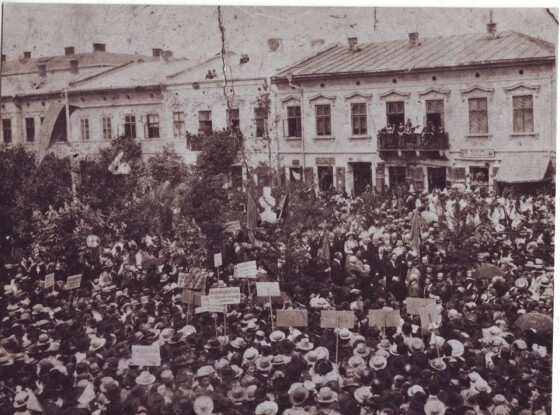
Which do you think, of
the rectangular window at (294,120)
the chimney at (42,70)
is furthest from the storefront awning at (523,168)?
the chimney at (42,70)

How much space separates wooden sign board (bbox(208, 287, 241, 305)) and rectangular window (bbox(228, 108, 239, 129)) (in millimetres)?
2112

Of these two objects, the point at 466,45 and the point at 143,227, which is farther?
the point at 143,227

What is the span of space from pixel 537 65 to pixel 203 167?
4266mm

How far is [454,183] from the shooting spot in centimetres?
823

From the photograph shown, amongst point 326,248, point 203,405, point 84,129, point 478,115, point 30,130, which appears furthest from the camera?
point 84,129

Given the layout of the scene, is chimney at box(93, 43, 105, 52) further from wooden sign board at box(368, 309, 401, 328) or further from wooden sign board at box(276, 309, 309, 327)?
wooden sign board at box(368, 309, 401, 328)

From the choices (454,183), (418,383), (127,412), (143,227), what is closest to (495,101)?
(454,183)

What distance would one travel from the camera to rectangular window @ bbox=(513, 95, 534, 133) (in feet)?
25.0

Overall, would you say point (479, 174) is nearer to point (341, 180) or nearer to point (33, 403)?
point (341, 180)

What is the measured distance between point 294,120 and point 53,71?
10.3 ft

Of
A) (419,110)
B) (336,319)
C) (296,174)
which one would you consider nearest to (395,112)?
(419,110)

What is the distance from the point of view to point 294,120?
8648 mm

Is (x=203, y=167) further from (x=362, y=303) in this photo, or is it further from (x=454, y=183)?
(x=454, y=183)

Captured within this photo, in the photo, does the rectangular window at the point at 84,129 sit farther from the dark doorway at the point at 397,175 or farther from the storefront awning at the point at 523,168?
the storefront awning at the point at 523,168
